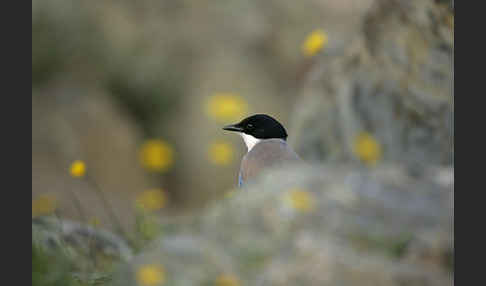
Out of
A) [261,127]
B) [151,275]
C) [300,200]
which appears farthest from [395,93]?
[151,275]

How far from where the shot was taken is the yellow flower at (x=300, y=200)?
285 cm

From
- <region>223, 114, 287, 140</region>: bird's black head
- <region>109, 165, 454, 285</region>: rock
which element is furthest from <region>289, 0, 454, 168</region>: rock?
<region>109, 165, 454, 285</region>: rock

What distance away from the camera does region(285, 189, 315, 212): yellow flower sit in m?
2.85

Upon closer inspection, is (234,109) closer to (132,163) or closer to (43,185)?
(43,185)

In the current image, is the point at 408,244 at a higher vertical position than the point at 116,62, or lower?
lower

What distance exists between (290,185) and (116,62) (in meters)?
8.41

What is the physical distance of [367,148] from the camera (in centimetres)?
412

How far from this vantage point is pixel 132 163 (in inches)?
434

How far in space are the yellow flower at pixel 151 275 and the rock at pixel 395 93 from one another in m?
1.78

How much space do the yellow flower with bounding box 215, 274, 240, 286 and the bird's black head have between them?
199 centimetres

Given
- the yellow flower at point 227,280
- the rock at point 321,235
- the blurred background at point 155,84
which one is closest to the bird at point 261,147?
the rock at point 321,235

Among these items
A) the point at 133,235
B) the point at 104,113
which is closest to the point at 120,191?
Result: the point at 104,113

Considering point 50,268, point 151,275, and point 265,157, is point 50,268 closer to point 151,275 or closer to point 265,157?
point 151,275

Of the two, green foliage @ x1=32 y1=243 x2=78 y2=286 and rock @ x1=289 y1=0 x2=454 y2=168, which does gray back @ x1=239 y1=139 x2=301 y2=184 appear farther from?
green foliage @ x1=32 y1=243 x2=78 y2=286
